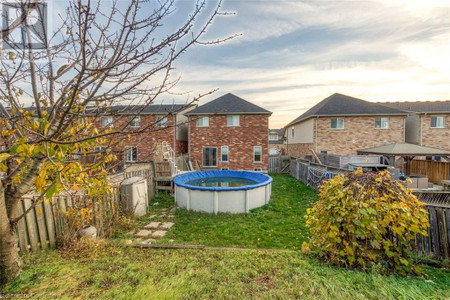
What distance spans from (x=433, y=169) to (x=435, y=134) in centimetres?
936

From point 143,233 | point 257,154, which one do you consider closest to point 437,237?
point 143,233

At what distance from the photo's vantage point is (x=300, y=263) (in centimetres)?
362

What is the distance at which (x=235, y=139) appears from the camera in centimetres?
1808

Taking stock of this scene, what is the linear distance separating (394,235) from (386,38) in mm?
11074

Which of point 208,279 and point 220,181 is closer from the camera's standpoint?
point 208,279

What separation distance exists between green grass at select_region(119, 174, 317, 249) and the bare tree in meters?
3.73

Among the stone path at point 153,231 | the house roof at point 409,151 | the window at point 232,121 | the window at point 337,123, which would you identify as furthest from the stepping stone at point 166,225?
the window at point 337,123

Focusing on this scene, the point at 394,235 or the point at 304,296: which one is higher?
the point at 394,235

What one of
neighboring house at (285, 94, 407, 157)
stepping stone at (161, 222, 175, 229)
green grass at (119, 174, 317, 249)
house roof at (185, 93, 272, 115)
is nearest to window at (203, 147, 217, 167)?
house roof at (185, 93, 272, 115)

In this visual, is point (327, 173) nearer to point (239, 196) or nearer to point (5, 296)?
point (239, 196)

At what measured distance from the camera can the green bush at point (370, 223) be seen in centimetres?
316

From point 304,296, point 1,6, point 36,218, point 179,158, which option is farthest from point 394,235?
point 179,158

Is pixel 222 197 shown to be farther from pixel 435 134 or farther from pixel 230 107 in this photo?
pixel 435 134

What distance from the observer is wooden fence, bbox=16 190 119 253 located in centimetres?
411
